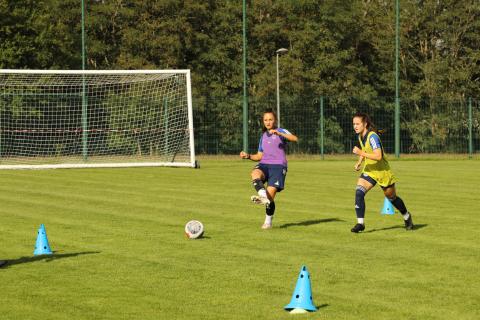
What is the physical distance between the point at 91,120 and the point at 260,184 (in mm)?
26574

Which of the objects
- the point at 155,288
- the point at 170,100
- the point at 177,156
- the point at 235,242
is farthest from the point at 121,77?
the point at 155,288

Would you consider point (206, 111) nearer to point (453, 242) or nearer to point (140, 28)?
point (140, 28)

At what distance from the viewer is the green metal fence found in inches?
1845

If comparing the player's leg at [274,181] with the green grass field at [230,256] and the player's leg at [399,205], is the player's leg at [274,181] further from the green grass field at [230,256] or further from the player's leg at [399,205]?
the player's leg at [399,205]

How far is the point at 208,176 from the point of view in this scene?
2942cm

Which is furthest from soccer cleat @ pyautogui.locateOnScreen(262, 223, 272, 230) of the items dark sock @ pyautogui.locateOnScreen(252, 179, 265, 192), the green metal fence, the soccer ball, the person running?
the green metal fence

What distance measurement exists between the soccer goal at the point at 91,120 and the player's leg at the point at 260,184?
1983cm

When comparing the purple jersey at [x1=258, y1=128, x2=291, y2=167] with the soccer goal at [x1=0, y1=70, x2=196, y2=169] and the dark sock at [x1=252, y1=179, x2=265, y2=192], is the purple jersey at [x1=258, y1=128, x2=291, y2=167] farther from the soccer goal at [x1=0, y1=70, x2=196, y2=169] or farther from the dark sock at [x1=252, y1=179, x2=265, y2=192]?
the soccer goal at [x1=0, y1=70, x2=196, y2=169]

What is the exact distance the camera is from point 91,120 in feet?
137

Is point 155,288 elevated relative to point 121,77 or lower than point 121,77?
lower

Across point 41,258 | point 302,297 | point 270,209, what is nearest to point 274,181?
point 270,209

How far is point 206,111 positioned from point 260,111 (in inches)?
116

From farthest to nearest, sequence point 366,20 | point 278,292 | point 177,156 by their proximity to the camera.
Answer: point 366,20
point 177,156
point 278,292

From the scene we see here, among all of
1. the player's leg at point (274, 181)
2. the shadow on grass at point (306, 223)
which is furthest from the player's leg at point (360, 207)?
the player's leg at point (274, 181)
